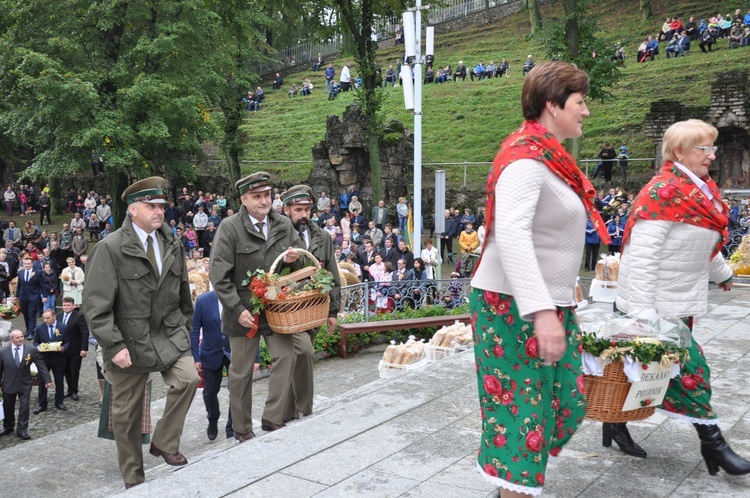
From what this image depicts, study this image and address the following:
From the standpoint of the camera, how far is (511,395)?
10.7ft

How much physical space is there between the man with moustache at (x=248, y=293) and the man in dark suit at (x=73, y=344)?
681cm

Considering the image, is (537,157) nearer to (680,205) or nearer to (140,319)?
(680,205)

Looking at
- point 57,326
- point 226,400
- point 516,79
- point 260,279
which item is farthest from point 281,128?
point 260,279

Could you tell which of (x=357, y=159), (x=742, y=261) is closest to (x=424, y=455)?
(x=742, y=261)

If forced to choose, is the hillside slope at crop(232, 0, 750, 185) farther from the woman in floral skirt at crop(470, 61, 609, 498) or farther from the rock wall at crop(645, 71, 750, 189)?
the woman in floral skirt at crop(470, 61, 609, 498)

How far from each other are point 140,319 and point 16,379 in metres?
6.49

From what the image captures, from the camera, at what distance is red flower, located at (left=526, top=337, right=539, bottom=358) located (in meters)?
3.23

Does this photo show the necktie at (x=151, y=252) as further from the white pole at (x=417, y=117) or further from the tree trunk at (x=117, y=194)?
the tree trunk at (x=117, y=194)

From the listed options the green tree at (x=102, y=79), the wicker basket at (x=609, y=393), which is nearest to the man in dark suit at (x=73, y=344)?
the wicker basket at (x=609, y=393)

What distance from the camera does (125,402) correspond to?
18.9 feet

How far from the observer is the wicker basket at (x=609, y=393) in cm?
411

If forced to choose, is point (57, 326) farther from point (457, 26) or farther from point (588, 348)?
point (457, 26)

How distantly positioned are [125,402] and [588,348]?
127 inches

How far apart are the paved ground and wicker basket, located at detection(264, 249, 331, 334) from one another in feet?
2.25
